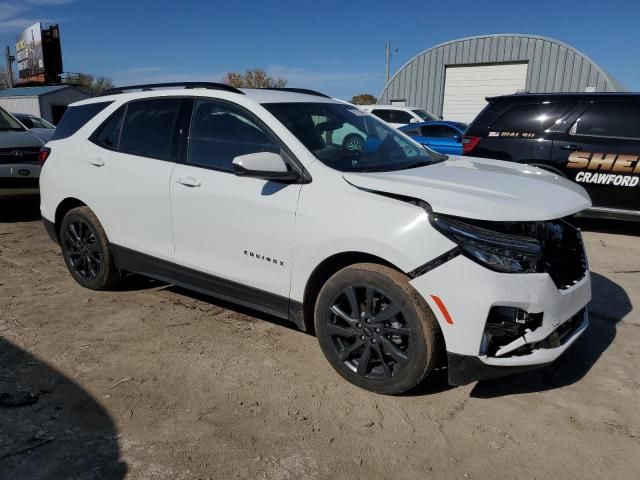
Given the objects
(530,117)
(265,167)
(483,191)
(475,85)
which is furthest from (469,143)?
(475,85)

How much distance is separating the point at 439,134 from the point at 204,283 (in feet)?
33.0

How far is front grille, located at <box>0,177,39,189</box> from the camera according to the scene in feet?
24.0

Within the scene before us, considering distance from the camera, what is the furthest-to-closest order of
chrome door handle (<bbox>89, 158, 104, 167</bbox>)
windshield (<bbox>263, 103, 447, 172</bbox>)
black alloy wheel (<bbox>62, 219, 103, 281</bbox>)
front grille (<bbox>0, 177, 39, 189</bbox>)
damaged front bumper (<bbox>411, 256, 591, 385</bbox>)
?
front grille (<bbox>0, 177, 39, 189</bbox>) < black alloy wheel (<bbox>62, 219, 103, 281</bbox>) < chrome door handle (<bbox>89, 158, 104, 167</bbox>) < windshield (<bbox>263, 103, 447, 172</bbox>) < damaged front bumper (<bbox>411, 256, 591, 385</bbox>)

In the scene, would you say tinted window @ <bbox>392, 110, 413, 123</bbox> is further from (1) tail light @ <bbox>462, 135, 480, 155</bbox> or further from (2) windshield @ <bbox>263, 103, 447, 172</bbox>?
(2) windshield @ <bbox>263, 103, 447, 172</bbox>

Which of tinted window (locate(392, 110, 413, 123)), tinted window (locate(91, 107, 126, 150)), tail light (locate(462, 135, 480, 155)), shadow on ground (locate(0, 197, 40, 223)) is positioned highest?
tinted window (locate(392, 110, 413, 123))

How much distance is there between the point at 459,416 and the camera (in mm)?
2865

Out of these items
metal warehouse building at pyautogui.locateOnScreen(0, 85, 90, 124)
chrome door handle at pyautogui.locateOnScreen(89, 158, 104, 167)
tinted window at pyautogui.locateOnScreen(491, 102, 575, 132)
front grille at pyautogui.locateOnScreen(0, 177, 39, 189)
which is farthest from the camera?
metal warehouse building at pyautogui.locateOnScreen(0, 85, 90, 124)

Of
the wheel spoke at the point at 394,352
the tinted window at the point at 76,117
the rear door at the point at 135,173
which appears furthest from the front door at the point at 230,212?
the tinted window at the point at 76,117

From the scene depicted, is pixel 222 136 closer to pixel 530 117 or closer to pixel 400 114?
pixel 530 117

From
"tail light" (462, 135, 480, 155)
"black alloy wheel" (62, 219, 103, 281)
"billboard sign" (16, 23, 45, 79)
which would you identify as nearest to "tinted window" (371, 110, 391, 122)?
"tail light" (462, 135, 480, 155)

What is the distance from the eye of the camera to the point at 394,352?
9.49ft

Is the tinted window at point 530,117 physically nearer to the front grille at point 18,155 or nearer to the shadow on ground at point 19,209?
the front grille at point 18,155

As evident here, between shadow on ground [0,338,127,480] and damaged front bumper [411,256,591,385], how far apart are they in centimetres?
172

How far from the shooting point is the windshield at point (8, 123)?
7.99 m
